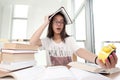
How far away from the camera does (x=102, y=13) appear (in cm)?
175

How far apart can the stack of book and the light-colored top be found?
0.43 m

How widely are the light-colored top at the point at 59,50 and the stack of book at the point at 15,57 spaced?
43 cm

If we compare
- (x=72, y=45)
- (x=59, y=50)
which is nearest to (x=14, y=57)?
(x=59, y=50)

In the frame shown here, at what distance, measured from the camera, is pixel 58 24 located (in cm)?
133

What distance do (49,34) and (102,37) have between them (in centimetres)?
63

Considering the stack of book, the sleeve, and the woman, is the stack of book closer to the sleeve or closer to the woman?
the woman

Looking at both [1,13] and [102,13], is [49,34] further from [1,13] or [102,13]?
[1,13]

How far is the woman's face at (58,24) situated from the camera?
1.34 meters

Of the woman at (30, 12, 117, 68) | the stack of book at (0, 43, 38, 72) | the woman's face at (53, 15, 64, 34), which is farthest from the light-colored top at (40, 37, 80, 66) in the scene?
the stack of book at (0, 43, 38, 72)

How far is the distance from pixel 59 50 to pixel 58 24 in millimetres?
229

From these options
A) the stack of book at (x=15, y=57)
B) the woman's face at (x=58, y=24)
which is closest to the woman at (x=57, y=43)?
the woman's face at (x=58, y=24)

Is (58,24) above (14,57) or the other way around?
above

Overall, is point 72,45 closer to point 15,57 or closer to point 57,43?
point 57,43

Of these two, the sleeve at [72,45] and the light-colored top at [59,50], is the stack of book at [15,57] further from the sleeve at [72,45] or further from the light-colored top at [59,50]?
the sleeve at [72,45]
